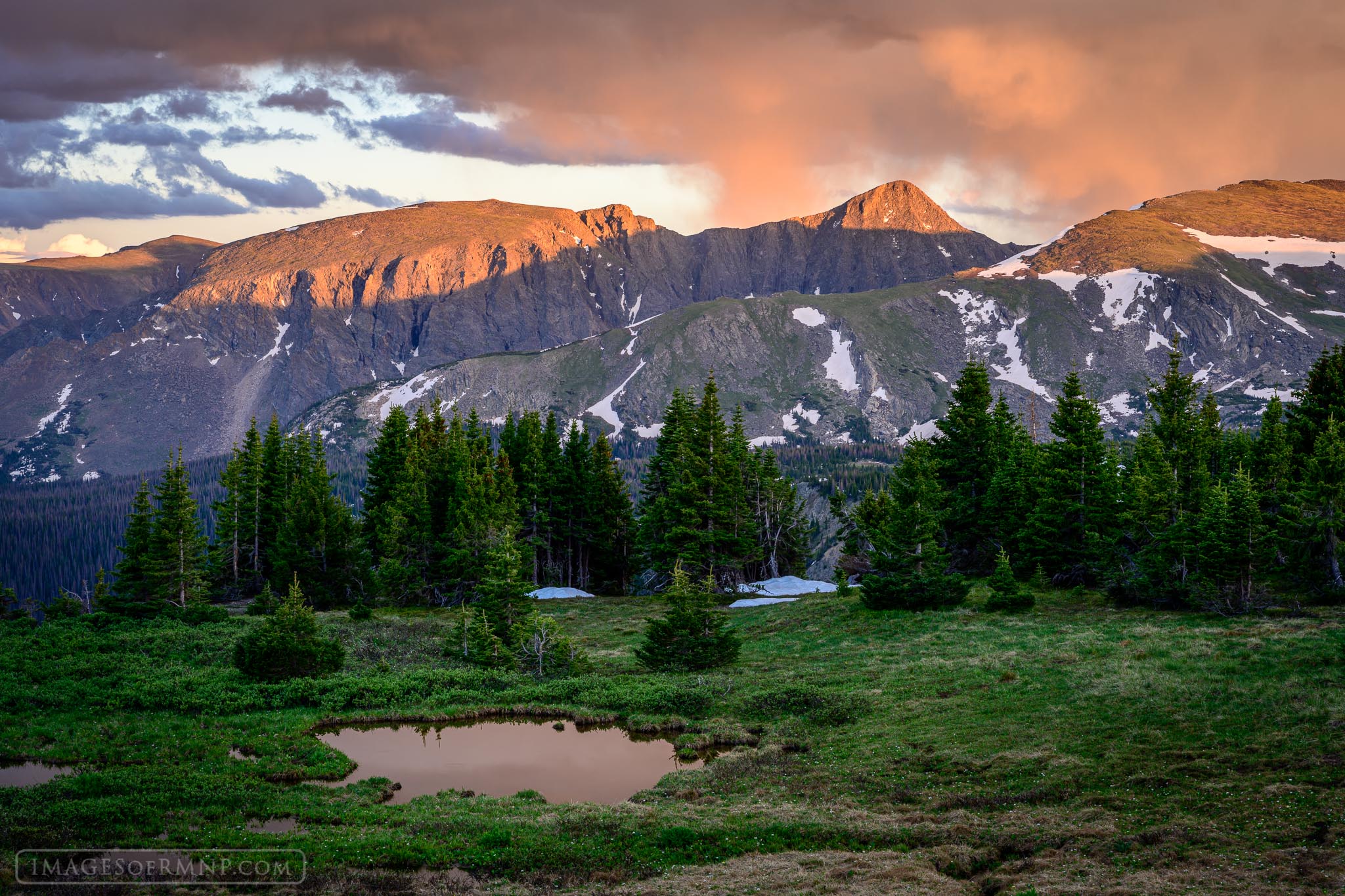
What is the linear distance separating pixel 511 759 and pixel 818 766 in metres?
11.3

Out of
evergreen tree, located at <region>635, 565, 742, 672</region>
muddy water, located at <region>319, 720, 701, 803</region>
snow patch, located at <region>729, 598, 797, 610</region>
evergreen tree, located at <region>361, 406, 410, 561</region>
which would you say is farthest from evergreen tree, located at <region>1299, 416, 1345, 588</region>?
evergreen tree, located at <region>361, 406, 410, 561</region>

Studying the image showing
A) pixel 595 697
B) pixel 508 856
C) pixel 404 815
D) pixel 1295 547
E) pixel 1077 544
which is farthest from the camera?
pixel 1077 544

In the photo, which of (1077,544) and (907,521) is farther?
(1077,544)

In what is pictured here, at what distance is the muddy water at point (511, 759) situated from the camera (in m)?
30.8

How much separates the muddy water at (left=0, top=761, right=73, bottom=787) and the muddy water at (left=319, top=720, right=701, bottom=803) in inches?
332

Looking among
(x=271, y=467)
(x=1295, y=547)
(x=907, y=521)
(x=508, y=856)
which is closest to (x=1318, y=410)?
(x=1295, y=547)

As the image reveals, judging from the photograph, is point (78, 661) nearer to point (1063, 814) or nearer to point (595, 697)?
point (595, 697)

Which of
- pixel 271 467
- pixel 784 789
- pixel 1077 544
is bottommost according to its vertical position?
pixel 784 789

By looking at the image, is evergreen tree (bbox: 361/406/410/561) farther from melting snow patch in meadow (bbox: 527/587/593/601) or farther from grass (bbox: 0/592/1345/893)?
grass (bbox: 0/592/1345/893)

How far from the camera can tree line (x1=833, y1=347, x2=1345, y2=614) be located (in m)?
48.2

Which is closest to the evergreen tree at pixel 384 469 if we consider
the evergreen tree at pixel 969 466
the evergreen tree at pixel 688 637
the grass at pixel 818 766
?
the grass at pixel 818 766

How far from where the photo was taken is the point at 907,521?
182 ft

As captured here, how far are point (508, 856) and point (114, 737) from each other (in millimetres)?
19043

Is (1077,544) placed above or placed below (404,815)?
above
